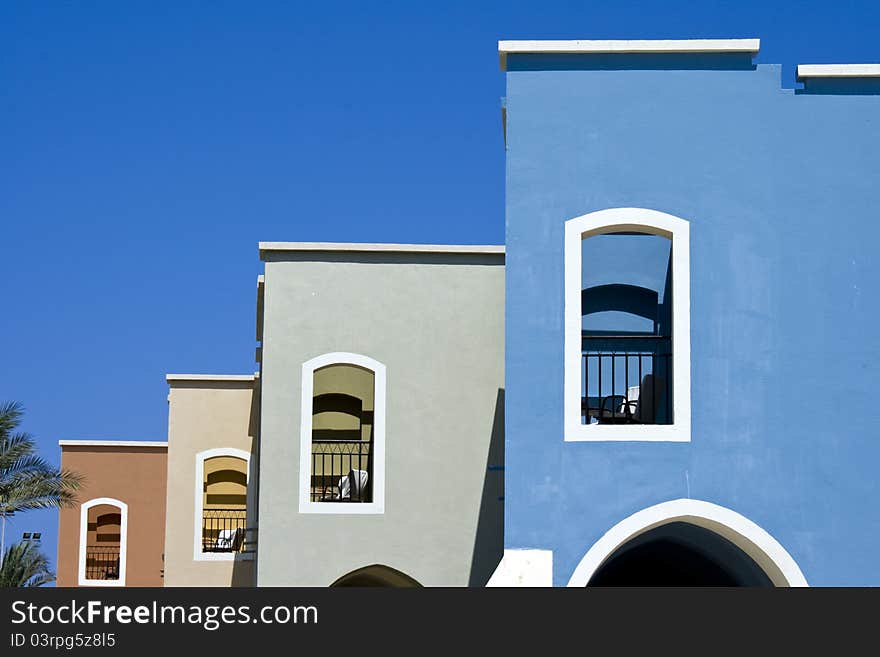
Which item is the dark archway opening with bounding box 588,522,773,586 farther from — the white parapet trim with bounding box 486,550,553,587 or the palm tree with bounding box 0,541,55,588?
the palm tree with bounding box 0,541,55,588

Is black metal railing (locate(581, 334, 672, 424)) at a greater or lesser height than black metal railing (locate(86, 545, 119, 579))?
greater

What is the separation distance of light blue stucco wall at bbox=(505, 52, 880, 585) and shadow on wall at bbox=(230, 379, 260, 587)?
8926 mm

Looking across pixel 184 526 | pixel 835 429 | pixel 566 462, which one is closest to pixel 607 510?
pixel 566 462

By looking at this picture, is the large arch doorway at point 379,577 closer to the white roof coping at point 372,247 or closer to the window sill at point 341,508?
the window sill at point 341,508

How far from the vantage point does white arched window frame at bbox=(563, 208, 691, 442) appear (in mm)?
12664

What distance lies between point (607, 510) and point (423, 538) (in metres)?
4.80

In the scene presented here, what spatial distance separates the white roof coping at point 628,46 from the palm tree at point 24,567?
1719 centimetres

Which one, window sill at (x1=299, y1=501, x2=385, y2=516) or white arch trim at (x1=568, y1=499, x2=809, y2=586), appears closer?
white arch trim at (x1=568, y1=499, x2=809, y2=586)

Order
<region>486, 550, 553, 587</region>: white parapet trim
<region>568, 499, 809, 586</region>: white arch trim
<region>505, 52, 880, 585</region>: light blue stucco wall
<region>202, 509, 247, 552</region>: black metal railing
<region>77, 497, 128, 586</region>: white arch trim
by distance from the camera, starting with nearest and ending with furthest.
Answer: <region>486, 550, 553, 587</region>: white parapet trim, <region>568, 499, 809, 586</region>: white arch trim, <region>505, 52, 880, 585</region>: light blue stucco wall, <region>202, 509, 247, 552</region>: black metal railing, <region>77, 497, 128, 586</region>: white arch trim

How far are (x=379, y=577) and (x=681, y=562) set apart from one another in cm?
395

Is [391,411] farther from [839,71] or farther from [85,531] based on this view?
[85,531]

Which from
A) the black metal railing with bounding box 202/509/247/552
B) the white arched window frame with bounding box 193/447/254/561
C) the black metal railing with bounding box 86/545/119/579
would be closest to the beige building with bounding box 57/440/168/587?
the black metal railing with bounding box 86/545/119/579

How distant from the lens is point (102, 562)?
3003cm

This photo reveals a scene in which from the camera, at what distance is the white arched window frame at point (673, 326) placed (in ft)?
41.5
